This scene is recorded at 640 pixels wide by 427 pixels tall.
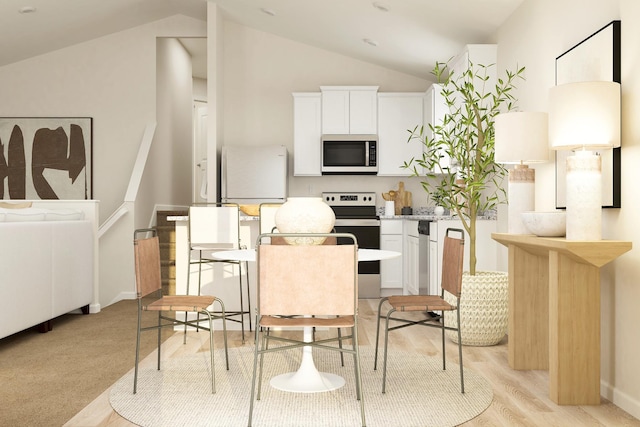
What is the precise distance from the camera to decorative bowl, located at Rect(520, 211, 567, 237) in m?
3.17

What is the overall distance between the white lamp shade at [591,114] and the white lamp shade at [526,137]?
69 centimetres

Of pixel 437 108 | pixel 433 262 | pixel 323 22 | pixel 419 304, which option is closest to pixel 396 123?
pixel 437 108

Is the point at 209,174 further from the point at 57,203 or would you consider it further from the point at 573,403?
the point at 573,403

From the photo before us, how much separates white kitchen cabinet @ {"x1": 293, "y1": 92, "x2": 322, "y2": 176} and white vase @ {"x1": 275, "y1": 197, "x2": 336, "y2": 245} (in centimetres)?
412

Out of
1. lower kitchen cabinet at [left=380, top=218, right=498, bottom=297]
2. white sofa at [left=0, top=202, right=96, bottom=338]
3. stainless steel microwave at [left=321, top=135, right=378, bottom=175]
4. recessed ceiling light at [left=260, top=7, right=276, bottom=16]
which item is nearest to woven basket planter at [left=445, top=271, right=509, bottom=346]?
lower kitchen cabinet at [left=380, top=218, right=498, bottom=297]

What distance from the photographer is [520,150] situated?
3.62 meters

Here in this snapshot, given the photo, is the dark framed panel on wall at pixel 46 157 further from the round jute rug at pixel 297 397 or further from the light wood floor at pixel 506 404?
the round jute rug at pixel 297 397

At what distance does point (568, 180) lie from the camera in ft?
9.64

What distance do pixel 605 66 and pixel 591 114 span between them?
0.38m

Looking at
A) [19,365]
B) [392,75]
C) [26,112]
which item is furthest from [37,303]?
[392,75]

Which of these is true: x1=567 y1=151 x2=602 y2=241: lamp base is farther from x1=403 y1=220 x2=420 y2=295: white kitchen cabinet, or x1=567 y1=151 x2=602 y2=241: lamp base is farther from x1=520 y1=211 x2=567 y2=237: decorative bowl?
x1=403 y1=220 x2=420 y2=295: white kitchen cabinet

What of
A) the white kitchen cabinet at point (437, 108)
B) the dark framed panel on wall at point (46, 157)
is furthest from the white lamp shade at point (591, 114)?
the dark framed panel on wall at point (46, 157)

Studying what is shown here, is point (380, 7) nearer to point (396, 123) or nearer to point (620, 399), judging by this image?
point (396, 123)

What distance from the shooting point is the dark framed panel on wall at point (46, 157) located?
306 inches
